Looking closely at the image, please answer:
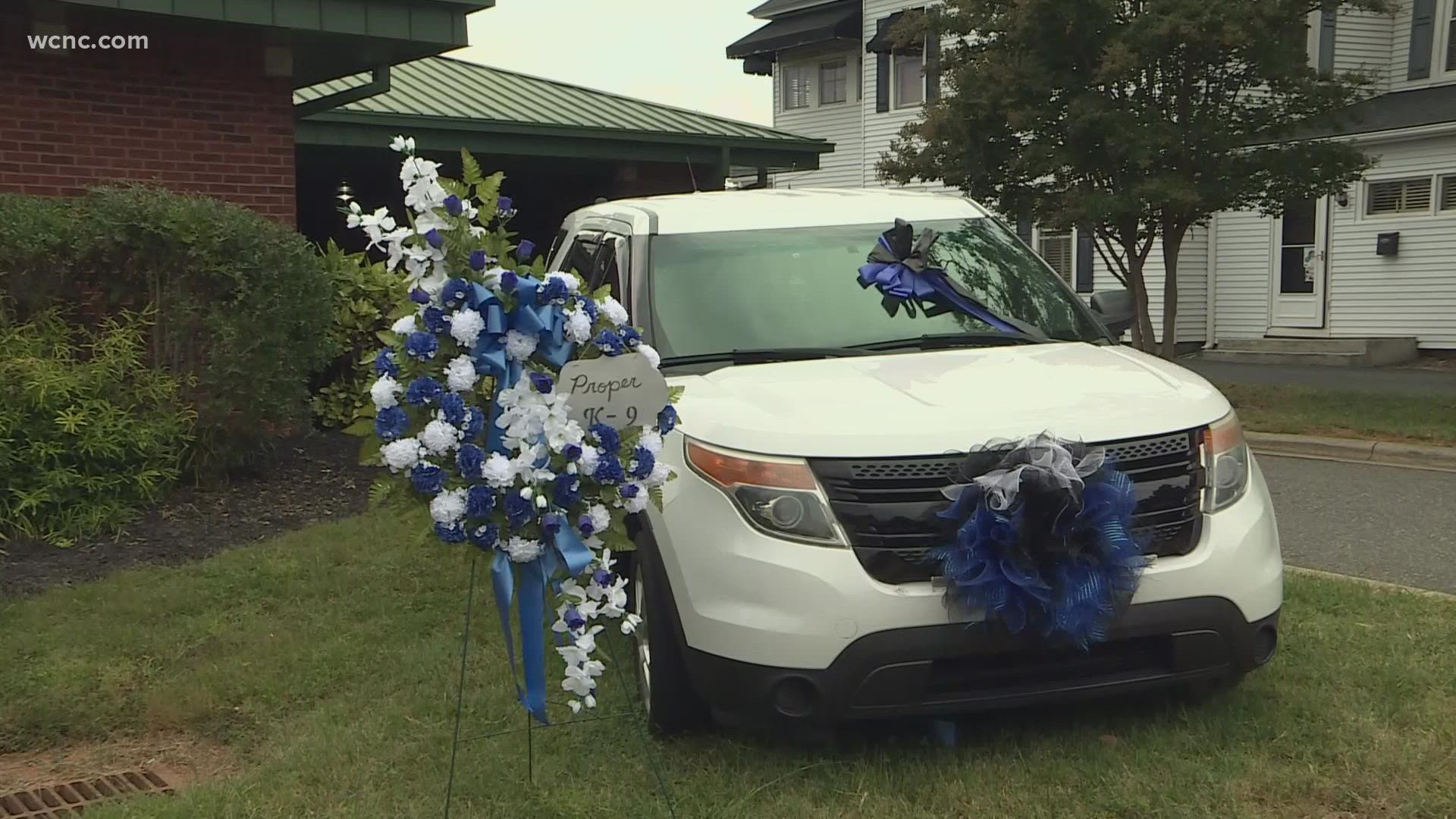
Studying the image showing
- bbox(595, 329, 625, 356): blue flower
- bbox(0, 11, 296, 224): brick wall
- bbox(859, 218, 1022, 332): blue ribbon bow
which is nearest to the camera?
bbox(595, 329, 625, 356): blue flower

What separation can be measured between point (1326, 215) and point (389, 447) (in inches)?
734

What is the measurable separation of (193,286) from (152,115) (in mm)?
2121

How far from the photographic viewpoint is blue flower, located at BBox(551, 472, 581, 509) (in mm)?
3021

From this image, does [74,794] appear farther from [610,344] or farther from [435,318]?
[610,344]

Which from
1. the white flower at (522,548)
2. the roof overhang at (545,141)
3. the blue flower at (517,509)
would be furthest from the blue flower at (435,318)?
the roof overhang at (545,141)

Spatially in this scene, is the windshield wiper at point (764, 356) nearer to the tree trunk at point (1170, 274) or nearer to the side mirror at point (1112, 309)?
the side mirror at point (1112, 309)

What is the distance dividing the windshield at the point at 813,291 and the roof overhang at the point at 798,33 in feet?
71.2

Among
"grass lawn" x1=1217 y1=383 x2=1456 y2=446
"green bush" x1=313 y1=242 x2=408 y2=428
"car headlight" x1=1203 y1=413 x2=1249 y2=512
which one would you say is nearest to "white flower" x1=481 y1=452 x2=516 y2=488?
"car headlight" x1=1203 y1=413 x2=1249 y2=512

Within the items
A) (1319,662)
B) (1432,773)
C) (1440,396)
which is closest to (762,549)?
(1432,773)

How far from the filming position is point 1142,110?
39.6ft

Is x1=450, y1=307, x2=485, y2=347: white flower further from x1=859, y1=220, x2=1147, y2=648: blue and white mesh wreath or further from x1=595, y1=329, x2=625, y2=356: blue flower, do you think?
x1=859, y1=220, x2=1147, y2=648: blue and white mesh wreath

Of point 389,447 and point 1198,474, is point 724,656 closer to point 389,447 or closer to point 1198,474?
point 389,447

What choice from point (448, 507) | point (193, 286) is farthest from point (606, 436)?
point (193, 286)

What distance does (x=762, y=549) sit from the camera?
3.39m
